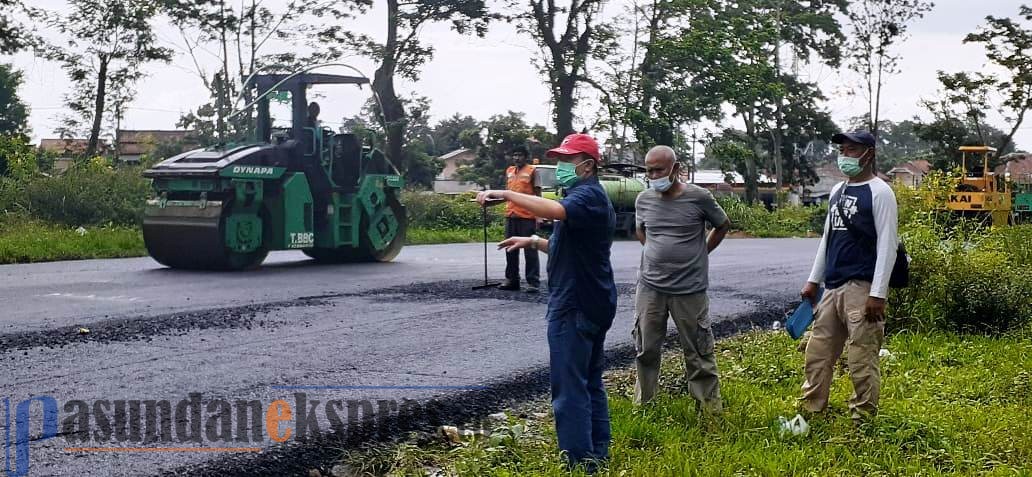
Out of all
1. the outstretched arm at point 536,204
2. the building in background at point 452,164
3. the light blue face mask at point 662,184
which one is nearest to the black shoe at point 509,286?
the light blue face mask at point 662,184

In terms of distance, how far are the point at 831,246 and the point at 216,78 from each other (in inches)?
998

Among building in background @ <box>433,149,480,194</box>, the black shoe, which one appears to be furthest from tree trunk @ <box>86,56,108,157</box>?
building in background @ <box>433,149,480,194</box>

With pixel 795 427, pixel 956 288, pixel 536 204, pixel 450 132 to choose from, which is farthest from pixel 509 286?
pixel 450 132

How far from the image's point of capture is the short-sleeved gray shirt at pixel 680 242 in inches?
232

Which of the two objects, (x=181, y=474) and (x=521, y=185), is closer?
(x=181, y=474)

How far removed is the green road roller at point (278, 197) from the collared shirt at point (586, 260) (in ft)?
30.0

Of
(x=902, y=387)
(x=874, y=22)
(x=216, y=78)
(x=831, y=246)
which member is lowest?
(x=902, y=387)

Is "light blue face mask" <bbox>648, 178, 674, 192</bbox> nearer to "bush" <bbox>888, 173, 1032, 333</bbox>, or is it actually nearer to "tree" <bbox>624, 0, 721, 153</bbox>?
"bush" <bbox>888, 173, 1032, 333</bbox>

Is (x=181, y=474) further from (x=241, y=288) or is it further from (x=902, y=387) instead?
(x=241, y=288)

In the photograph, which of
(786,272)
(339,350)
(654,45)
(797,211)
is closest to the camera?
(339,350)

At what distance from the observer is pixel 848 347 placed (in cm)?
570

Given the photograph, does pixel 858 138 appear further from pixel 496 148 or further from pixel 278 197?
pixel 496 148

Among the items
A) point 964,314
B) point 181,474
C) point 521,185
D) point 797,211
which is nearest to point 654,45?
point 797,211

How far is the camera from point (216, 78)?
94.8ft
